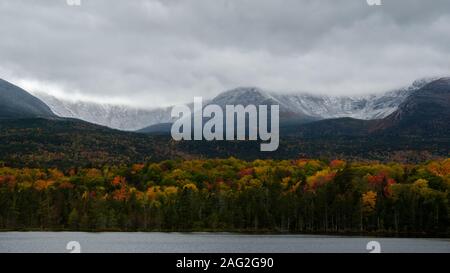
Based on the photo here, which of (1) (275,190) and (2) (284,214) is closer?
(2) (284,214)

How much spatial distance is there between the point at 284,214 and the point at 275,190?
45.4 ft

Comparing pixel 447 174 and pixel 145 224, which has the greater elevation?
pixel 447 174

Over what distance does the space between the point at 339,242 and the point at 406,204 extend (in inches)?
1680

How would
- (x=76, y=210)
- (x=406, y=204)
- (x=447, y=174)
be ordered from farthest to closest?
(x=447, y=174), (x=76, y=210), (x=406, y=204)
